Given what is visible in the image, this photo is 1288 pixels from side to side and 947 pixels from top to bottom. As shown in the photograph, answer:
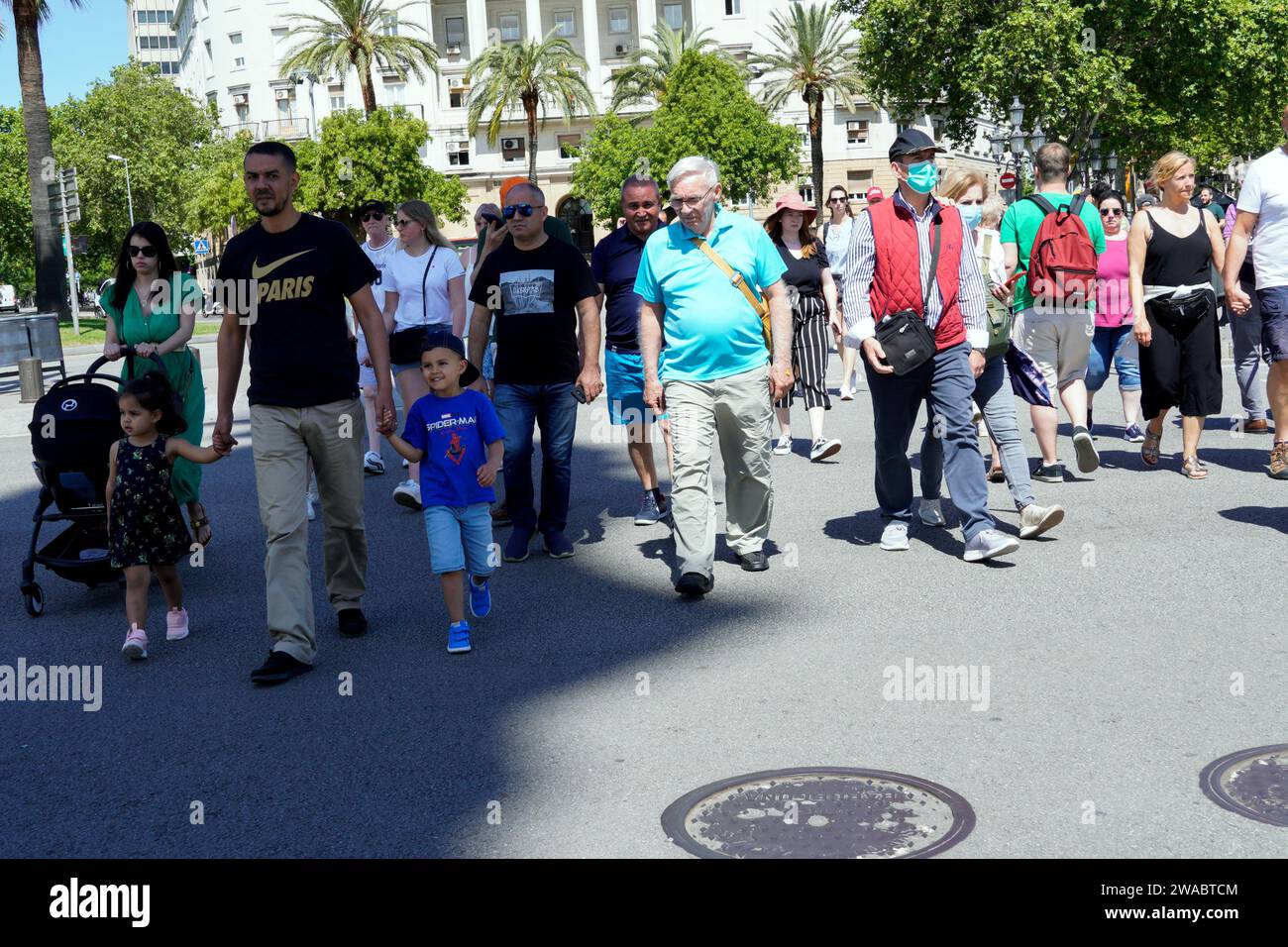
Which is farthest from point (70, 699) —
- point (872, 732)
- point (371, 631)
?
point (872, 732)

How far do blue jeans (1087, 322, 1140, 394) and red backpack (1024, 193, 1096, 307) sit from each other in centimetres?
152

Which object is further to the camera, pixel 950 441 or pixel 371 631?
pixel 950 441

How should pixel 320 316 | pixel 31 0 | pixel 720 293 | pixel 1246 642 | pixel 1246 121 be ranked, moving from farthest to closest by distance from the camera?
1. pixel 1246 121
2. pixel 31 0
3. pixel 720 293
4. pixel 320 316
5. pixel 1246 642

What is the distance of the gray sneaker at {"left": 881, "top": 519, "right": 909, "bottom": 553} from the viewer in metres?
7.55

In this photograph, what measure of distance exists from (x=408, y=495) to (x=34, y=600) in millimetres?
2918

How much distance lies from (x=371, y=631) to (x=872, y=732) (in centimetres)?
270

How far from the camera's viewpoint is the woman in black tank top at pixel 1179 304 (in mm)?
9297

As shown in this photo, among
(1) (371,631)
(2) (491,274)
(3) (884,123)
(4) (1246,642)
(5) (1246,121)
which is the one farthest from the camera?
(3) (884,123)

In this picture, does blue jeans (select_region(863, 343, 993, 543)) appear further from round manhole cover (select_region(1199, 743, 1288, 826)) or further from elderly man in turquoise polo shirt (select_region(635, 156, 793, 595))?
round manhole cover (select_region(1199, 743, 1288, 826))

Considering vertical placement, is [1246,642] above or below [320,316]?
below

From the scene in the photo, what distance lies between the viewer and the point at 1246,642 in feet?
18.3

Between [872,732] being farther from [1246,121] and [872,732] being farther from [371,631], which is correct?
[1246,121]

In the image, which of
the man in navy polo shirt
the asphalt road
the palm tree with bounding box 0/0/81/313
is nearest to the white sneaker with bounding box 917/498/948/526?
the asphalt road

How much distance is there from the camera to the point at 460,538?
6.37 meters
